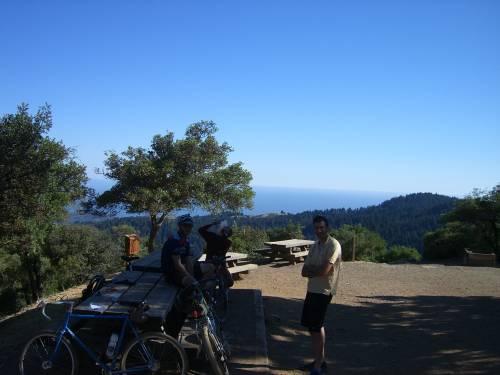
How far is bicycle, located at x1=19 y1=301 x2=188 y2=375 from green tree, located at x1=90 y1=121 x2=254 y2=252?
8971mm

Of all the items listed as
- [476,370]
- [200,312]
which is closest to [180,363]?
[200,312]

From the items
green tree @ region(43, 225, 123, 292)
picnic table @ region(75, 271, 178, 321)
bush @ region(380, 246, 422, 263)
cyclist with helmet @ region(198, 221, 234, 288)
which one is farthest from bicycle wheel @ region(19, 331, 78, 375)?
bush @ region(380, 246, 422, 263)

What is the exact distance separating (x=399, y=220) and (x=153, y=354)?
12054cm

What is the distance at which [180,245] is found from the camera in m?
5.31

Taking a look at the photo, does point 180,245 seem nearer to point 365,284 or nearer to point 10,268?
point 365,284

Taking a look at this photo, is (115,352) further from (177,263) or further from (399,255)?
(399,255)

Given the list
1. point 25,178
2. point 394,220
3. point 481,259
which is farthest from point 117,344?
point 394,220

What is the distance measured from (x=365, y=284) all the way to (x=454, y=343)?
5.90 m

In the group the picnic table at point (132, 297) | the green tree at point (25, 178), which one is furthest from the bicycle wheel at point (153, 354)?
the green tree at point (25, 178)

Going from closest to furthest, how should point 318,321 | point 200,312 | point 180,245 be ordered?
point 200,312
point 318,321
point 180,245

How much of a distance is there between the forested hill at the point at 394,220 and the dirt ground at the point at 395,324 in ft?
195

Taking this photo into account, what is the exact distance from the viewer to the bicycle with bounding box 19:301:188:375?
3.95 meters

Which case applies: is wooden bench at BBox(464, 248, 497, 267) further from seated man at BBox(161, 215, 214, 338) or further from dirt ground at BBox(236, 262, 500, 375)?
seated man at BBox(161, 215, 214, 338)

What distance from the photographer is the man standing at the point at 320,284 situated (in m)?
4.80
